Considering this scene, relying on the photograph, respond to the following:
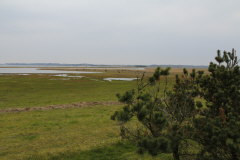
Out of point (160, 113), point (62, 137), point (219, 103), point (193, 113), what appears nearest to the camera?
point (160, 113)

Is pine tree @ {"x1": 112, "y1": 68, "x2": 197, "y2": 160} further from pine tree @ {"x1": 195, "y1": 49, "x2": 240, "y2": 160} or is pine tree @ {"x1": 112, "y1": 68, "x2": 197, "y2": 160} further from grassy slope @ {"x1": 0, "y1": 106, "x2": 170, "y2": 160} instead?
grassy slope @ {"x1": 0, "y1": 106, "x2": 170, "y2": 160}

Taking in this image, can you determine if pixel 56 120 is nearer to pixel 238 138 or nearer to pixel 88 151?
Answer: pixel 88 151

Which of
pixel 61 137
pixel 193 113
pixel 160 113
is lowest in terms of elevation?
pixel 61 137

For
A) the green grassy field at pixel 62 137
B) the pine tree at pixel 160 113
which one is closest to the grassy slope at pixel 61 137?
the green grassy field at pixel 62 137

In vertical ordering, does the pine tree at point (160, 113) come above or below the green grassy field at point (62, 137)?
above

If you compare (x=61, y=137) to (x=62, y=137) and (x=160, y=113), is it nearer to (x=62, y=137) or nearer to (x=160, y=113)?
(x=62, y=137)

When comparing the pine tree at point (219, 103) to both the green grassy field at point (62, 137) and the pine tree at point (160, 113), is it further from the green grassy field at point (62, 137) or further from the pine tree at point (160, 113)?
the green grassy field at point (62, 137)

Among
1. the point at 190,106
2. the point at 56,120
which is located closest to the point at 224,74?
the point at 190,106

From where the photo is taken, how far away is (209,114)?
777cm

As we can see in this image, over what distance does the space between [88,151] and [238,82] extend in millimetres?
8622

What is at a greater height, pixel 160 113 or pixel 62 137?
pixel 160 113

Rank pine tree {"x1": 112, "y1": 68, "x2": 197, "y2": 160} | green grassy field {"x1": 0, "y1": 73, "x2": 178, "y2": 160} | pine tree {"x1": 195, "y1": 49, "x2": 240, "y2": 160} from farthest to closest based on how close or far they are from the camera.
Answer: green grassy field {"x1": 0, "y1": 73, "x2": 178, "y2": 160}, pine tree {"x1": 195, "y1": 49, "x2": 240, "y2": 160}, pine tree {"x1": 112, "y1": 68, "x2": 197, "y2": 160}

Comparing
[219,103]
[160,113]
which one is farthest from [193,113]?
[160,113]

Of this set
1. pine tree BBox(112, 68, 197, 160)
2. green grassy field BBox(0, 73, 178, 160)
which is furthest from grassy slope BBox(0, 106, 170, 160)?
pine tree BBox(112, 68, 197, 160)
